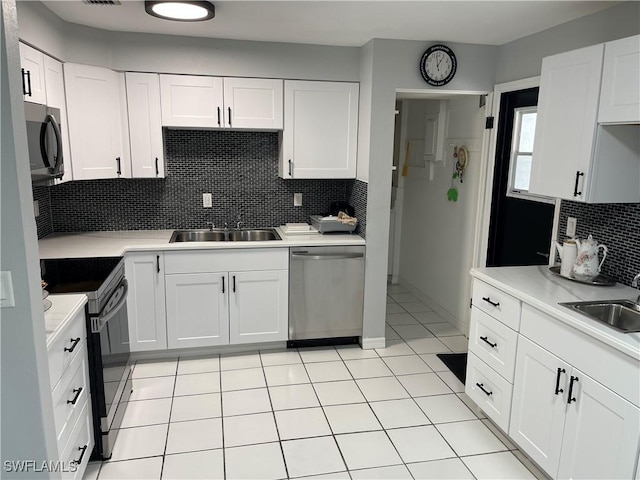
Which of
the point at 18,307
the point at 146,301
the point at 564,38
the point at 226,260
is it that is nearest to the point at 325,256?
the point at 226,260

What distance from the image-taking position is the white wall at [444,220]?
3.81 meters

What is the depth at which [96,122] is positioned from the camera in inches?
125

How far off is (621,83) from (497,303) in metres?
1.18

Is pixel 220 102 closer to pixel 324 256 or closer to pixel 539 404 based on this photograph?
pixel 324 256

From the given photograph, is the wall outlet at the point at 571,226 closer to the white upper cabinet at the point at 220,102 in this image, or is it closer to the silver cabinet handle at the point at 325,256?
the silver cabinet handle at the point at 325,256

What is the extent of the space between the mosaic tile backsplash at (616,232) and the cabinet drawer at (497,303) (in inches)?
25.0

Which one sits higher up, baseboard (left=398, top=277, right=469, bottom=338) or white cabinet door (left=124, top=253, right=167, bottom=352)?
white cabinet door (left=124, top=253, right=167, bottom=352)

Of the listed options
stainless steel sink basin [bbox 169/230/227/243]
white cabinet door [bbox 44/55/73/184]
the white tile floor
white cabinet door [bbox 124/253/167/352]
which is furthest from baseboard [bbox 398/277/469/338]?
white cabinet door [bbox 44/55/73/184]

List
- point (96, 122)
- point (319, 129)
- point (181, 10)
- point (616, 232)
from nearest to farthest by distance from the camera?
point (616, 232), point (181, 10), point (96, 122), point (319, 129)

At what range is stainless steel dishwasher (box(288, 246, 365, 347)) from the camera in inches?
138

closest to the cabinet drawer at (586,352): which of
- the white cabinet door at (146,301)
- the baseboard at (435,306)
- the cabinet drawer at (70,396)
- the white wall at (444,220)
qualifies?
the white wall at (444,220)

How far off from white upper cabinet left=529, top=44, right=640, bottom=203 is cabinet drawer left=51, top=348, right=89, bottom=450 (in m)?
2.49

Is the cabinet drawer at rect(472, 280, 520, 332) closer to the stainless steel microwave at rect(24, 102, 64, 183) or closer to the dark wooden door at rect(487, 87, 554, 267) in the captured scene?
the dark wooden door at rect(487, 87, 554, 267)

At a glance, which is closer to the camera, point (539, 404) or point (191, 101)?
point (539, 404)
